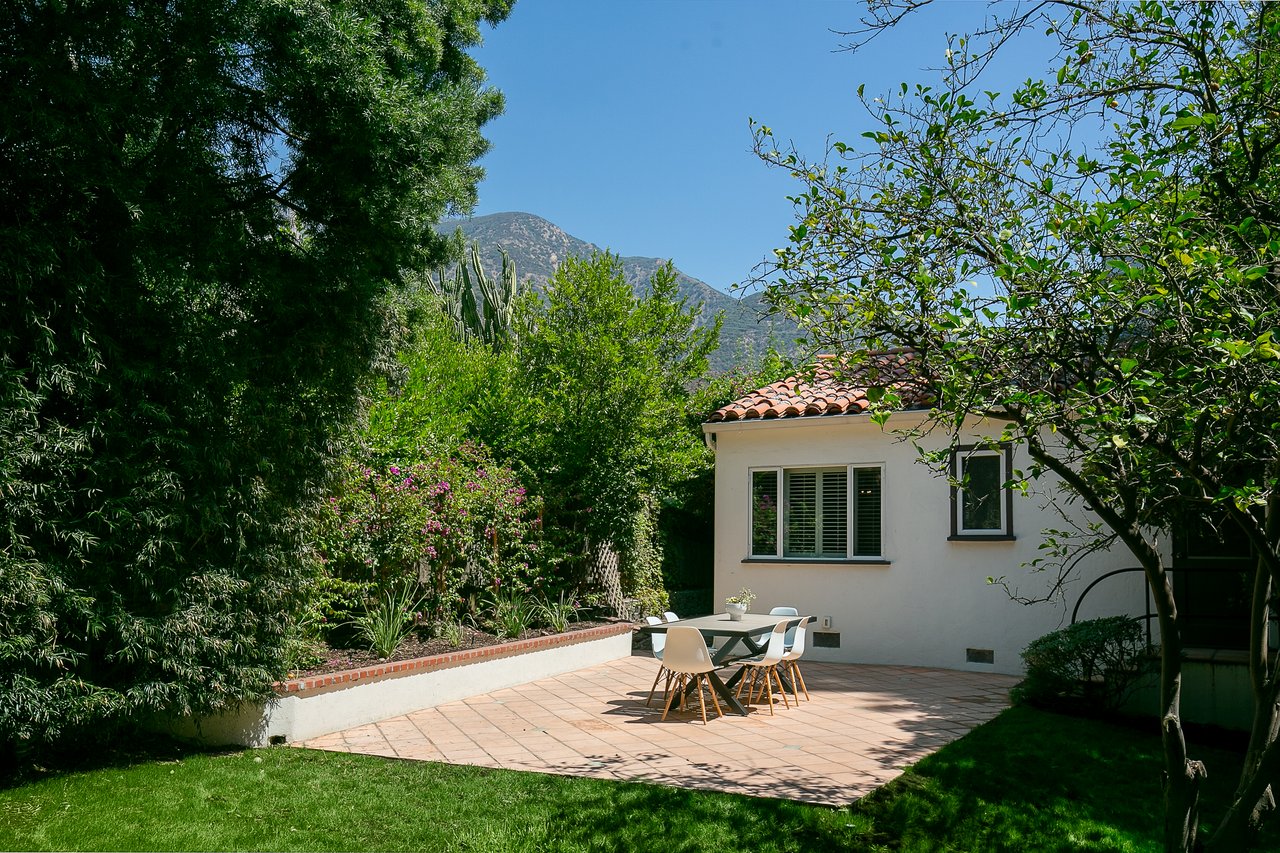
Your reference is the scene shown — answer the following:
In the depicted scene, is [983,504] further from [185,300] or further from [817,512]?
[185,300]

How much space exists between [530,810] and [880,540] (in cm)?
813

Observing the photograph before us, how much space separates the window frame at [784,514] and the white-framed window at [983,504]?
102cm

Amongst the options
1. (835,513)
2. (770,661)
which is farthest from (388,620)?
(835,513)

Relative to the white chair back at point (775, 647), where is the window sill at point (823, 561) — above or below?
above

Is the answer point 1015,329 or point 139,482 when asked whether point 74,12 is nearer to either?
point 139,482

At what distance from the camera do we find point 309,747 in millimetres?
7750

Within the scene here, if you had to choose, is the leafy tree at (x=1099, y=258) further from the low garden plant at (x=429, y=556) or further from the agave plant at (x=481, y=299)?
the agave plant at (x=481, y=299)

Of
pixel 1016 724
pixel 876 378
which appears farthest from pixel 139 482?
pixel 1016 724

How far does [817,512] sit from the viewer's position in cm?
1340

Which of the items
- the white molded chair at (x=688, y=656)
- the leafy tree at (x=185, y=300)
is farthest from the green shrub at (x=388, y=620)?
the white molded chair at (x=688, y=656)

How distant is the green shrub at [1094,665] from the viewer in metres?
8.78

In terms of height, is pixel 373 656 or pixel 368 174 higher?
pixel 368 174

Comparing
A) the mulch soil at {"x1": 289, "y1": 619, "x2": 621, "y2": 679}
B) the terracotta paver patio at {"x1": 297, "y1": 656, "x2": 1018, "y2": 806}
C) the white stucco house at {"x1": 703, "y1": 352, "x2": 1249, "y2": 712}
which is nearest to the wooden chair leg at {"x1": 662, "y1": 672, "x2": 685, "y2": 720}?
the terracotta paver patio at {"x1": 297, "y1": 656, "x2": 1018, "y2": 806}

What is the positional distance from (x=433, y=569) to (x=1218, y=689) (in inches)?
334
